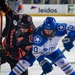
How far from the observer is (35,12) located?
34.1 ft

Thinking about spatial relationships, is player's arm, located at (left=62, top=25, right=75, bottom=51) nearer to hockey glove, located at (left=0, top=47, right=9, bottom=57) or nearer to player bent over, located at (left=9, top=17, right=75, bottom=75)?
player bent over, located at (left=9, top=17, right=75, bottom=75)

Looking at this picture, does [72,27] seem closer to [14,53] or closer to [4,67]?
[14,53]

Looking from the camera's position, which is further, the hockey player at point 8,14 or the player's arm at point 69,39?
the hockey player at point 8,14

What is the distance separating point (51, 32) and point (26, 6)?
7663 millimetres

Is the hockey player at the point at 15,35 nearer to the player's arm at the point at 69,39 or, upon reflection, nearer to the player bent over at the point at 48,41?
the player bent over at the point at 48,41

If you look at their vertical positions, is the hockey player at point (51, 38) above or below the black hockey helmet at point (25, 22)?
below

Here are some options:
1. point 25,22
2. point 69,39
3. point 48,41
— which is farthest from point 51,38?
point 25,22

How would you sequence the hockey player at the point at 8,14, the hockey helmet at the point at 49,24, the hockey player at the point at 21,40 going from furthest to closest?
the hockey player at the point at 8,14 → the hockey player at the point at 21,40 → the hockey helmet at the point at 49,24

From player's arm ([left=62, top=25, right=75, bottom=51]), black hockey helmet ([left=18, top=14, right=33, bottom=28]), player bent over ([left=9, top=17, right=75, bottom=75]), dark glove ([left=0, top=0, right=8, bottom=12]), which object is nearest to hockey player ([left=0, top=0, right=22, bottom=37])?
dark glove ([left=0, top=0, right=8, bottom=12])

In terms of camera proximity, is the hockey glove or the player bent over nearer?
the player bent over

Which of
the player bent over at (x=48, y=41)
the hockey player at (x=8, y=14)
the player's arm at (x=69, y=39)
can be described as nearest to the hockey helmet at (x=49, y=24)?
the player bent over at (x=48, y=41)

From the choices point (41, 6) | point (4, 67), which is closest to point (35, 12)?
point (41, 6)

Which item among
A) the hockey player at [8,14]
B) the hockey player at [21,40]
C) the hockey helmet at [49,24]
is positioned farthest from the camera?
the hockey player at [8,14]

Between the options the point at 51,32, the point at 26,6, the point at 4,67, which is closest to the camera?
the point at 51,32
